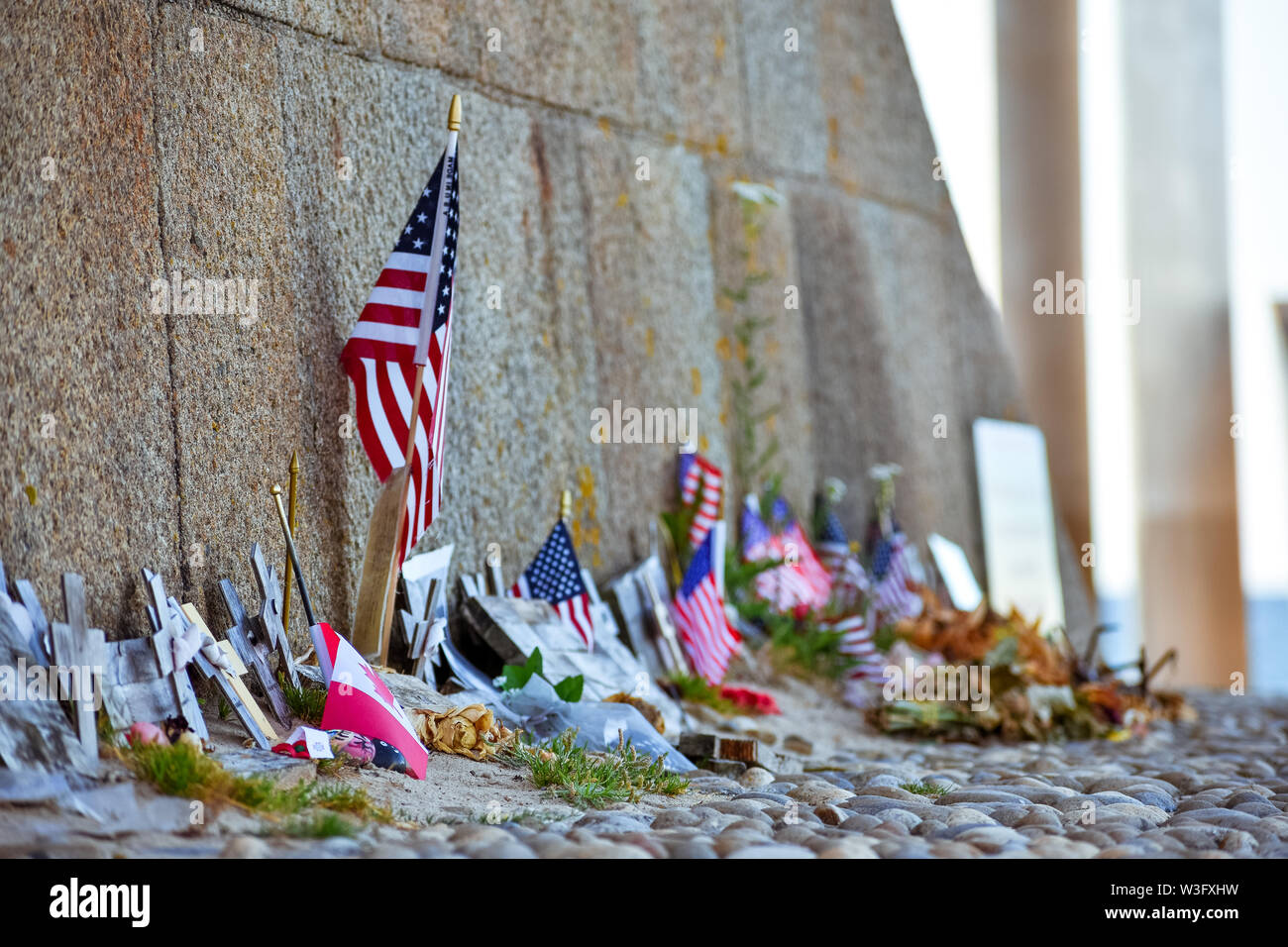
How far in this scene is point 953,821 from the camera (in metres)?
3.75

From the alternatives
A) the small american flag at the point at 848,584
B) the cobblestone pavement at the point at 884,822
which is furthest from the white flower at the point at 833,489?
the cobblestone pavement at the point at 884,822

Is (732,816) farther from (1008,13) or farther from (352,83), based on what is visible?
(1008,13)

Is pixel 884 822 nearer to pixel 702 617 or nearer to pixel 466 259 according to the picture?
pixel 702 617

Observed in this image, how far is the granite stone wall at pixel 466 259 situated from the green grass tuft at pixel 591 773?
45.4 inches

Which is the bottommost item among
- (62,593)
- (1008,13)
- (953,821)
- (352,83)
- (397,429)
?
(953,821)

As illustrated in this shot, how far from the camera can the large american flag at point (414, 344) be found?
4.79 m

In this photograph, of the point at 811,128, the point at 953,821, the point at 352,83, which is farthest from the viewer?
the point at 811,128

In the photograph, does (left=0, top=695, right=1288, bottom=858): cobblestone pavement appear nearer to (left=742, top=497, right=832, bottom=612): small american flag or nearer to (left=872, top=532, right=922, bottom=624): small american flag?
(left=742, top=497, right=832, bottom=612): small american flag

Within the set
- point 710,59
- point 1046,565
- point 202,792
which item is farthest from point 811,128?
point 202,792

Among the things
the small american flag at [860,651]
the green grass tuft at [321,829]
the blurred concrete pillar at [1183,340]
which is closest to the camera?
the green grass tuft at [321,829]

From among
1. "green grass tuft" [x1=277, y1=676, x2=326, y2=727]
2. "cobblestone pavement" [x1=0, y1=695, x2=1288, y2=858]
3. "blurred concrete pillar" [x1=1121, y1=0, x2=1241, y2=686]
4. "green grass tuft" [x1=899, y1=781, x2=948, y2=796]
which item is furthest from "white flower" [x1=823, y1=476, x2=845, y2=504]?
"blurred concrete pillar" [x1=1121, y1=0, x2=1241, y2=686]

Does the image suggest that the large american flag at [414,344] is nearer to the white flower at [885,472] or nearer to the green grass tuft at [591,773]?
the green grass tuft at [591,773]

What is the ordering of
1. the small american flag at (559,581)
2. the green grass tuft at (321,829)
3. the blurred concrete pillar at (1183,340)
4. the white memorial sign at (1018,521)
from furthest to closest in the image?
the blurred concrete pillar at (1183,340) → the white memorial sign at (1018,521) → the small american flag at (559,581) → the green grass tuft at (321,829)
